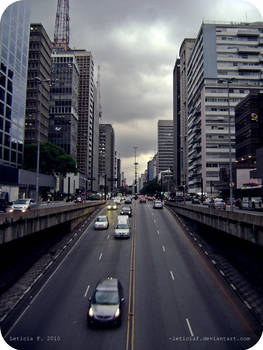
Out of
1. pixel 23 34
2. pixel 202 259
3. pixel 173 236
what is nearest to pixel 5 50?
pixel 23 34

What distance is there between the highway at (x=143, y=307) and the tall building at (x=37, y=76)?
249ft

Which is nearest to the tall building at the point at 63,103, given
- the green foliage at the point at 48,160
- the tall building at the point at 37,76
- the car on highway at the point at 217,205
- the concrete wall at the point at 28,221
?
the tall building at the point at 37,76

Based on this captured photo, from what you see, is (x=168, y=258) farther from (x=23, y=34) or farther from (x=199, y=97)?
(x=199, y=97)

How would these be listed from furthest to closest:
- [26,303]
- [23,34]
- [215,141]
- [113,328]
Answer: [215,141] < [23,34] < [26,303] < [113,328]

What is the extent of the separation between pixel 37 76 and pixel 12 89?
40700mm

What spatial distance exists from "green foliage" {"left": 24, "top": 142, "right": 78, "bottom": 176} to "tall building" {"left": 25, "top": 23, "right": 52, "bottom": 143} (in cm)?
1763

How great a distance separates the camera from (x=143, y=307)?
17.2 metres

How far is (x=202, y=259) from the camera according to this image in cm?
2700

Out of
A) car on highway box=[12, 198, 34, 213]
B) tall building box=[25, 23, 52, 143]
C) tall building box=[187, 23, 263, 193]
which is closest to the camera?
car on highway box=[12, 198, 34, 213]

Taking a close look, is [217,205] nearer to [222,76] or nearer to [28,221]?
[28,221]

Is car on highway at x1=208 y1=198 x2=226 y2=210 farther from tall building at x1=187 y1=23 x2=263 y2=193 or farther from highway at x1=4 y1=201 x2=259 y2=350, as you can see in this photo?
tall building at x1=187 y1=23 x2=263 y2=193

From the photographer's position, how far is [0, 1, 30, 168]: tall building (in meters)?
49.2

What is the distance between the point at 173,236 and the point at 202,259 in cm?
922

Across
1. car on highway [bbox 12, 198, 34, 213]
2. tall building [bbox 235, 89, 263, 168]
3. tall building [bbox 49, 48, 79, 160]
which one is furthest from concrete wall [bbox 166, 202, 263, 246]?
tall building [bbox 49, 48, 79, 160]
